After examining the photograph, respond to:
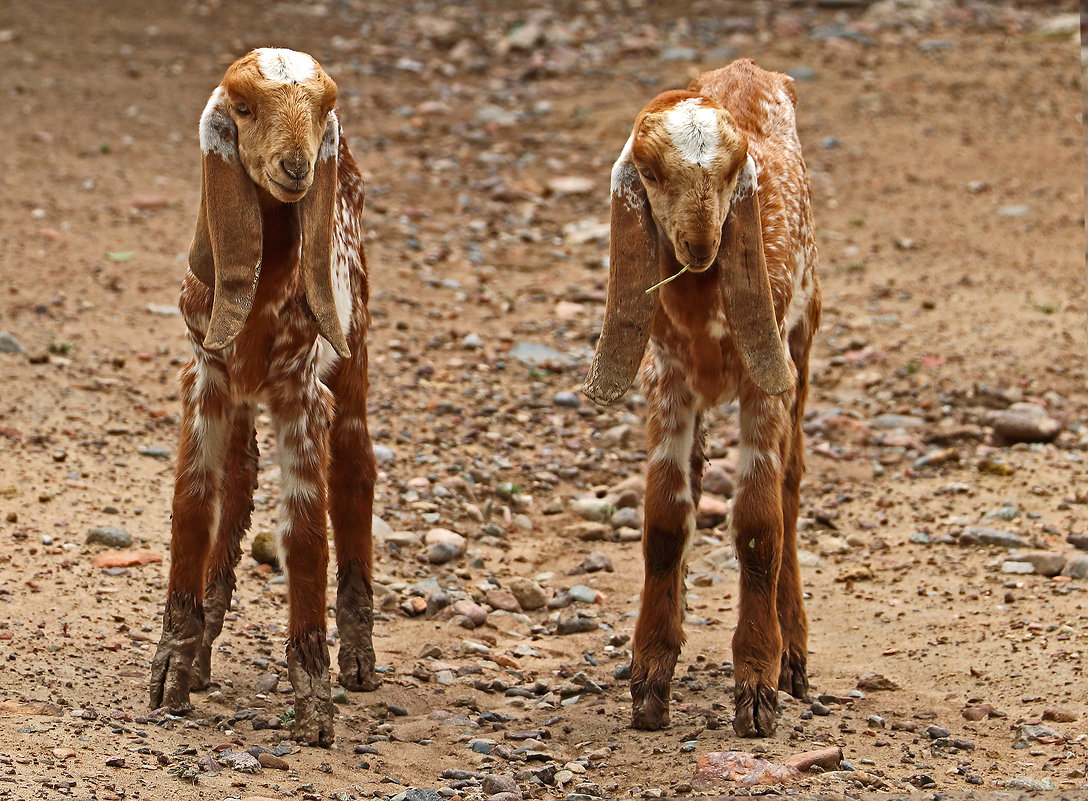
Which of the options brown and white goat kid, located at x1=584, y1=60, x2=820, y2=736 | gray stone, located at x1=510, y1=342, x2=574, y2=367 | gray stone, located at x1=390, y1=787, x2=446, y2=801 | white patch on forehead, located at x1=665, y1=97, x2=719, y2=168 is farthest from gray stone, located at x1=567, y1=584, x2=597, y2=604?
gray stone, located at x1=510, y1=342, x2=574, y2=367

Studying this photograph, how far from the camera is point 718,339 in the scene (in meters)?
6.25

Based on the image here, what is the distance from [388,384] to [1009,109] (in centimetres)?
970

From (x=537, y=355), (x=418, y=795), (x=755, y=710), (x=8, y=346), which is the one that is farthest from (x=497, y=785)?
(x=8, y=346)

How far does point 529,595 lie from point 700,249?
3.06 meters

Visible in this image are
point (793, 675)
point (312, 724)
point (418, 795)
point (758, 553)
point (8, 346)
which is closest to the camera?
point (418, 795)

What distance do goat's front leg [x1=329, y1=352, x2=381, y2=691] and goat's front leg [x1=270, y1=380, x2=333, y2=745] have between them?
2.40 ft

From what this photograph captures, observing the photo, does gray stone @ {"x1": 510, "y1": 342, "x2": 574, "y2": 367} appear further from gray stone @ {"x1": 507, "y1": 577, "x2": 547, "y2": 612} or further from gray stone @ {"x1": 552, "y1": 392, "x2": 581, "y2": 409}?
gray stone @ {"x1": 507, "y1": 577, "x2": 547, "y2": 612}

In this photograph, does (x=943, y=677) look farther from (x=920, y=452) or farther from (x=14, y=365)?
(x=14, y=365)

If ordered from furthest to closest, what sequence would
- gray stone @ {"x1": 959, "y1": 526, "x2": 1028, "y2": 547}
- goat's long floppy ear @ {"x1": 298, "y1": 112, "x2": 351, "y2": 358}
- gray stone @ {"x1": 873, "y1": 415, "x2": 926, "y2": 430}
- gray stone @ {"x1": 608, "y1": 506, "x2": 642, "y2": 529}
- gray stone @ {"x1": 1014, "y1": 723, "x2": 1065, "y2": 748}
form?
gray stone @ {"x1": 873, "y1": 415, "x2": 926, "y2": 430} → gray stone @ {"x1": 608, "y1": 506, "x2": 642, "y2": 529} → gray stone @ {"x1": 959, "y1": 526, "x2": 1028, "y2": 547} → gray stone @ {"x1": 1014, "y1": 723, "x2": 1065, "y2": 748} → goat's long floppy ear @ {"x1": 298, "y1": 112, "x2": 351, "y2": 358}

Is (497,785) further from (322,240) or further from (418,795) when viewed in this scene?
(322,240)

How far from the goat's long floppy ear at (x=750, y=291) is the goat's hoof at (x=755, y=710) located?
4.36 feet

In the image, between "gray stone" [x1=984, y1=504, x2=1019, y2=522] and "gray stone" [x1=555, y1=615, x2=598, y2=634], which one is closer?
"gray stone" [x1=555, y1=615, x2=598, y2=634]

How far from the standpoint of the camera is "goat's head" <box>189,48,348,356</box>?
563 cm

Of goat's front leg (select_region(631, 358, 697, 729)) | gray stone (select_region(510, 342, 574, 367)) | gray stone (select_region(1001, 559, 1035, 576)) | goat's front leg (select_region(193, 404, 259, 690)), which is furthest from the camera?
gray stone (select_region(510, 342, 574, 367))
